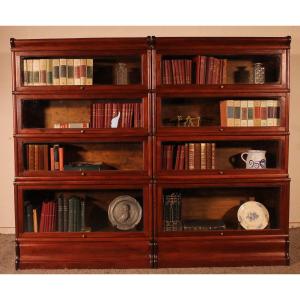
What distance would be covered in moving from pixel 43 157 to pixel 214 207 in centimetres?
148

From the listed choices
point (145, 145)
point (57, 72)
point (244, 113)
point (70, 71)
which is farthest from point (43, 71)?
point (244, 113)

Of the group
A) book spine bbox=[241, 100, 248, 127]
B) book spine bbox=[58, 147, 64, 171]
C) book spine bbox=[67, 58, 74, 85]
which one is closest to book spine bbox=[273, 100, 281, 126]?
book spine bbox=[241, 100, 248, 127]

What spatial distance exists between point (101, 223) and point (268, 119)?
1.58 m

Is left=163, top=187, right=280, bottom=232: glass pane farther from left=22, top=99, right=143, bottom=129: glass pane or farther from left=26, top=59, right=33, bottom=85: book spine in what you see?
left=26, top=59, right=33, bottom=85: book spine

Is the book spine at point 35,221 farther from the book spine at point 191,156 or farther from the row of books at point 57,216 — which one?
the book spine at point 191,156

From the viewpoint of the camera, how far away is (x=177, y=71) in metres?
3.23

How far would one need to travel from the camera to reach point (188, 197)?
336 centimetres

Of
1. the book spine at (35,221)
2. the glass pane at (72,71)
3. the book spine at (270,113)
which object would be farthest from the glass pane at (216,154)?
the book spine at (35,221)

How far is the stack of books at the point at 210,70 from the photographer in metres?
3.24

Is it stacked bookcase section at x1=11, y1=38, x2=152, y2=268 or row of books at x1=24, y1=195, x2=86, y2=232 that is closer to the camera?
stacked bookcase section at x1=11, y1=38, x2=152, y2=268

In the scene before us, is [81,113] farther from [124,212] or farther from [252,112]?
[252,112]

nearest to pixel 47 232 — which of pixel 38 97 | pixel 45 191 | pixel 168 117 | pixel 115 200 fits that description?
pixel 45 191

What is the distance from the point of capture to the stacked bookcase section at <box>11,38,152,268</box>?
10.4 feet

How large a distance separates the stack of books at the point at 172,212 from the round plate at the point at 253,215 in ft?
1.71
